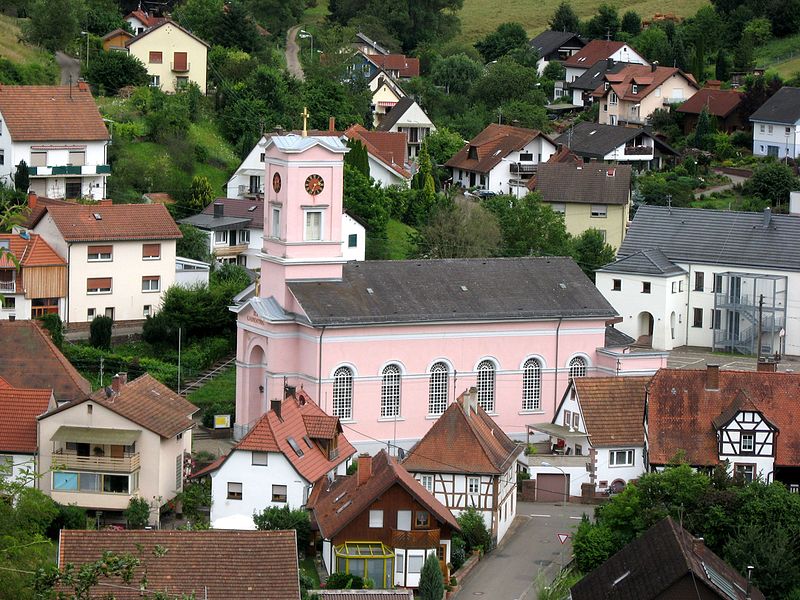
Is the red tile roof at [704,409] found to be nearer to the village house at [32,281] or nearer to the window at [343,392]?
the window at [343,392]

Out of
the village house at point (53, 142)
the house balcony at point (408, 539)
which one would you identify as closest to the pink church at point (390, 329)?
the house balcony at point (408, 539)

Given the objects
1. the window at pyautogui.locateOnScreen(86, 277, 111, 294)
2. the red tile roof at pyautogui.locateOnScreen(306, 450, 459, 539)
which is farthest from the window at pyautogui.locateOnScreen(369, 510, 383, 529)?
the window at pyautogui.locateOnScreen(86, 277, 111, 294)

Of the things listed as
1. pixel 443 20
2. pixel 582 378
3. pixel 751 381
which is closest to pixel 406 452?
pixel 582 378

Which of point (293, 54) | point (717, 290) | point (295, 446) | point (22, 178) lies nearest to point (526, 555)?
point (295, 446)

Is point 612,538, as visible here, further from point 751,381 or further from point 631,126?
point 631,126

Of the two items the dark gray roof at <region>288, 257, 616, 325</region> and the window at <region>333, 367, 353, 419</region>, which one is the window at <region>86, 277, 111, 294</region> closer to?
the dark gray roof at <region>288, 257, 616, 325</region>
